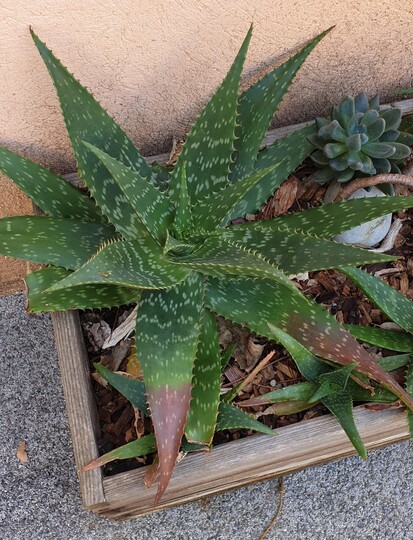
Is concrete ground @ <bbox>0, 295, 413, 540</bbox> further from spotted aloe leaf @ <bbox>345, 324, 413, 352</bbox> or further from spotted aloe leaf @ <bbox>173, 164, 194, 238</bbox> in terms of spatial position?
spotted aloe leaf @ <bbox>173, 164, 194, 238</bbox>

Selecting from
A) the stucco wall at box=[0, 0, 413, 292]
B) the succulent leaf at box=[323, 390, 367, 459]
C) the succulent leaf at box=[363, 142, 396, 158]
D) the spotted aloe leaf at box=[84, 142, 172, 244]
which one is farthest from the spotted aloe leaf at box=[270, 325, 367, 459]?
the stucco wall at box=[0, 0, 413, 292]

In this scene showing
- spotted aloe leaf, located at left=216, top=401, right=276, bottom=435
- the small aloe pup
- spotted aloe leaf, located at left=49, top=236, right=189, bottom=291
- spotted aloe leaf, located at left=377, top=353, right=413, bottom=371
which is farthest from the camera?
spotted aloe leaf, located at left=377, top=353, right=413, bottom=371

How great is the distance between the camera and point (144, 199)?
0.75 m

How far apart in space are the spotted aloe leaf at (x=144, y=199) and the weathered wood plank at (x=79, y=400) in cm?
25

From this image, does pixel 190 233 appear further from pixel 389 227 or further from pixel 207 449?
pixel 389 227

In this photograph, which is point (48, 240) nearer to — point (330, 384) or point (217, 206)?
point (217, 206)

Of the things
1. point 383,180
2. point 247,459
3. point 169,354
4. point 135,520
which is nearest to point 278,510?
point 135,520

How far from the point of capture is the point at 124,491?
861mm

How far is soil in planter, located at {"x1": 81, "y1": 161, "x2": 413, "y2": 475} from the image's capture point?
0.95 meters

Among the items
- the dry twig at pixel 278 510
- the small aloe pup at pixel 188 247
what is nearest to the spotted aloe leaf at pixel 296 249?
the small aloe pup at pixel 188 247

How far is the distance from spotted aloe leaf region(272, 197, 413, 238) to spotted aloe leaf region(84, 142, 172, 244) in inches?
5.6

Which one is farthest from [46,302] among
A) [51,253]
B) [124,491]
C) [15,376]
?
[15,376]

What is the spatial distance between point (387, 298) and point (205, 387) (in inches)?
13.4

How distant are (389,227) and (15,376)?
A: 839 mm
